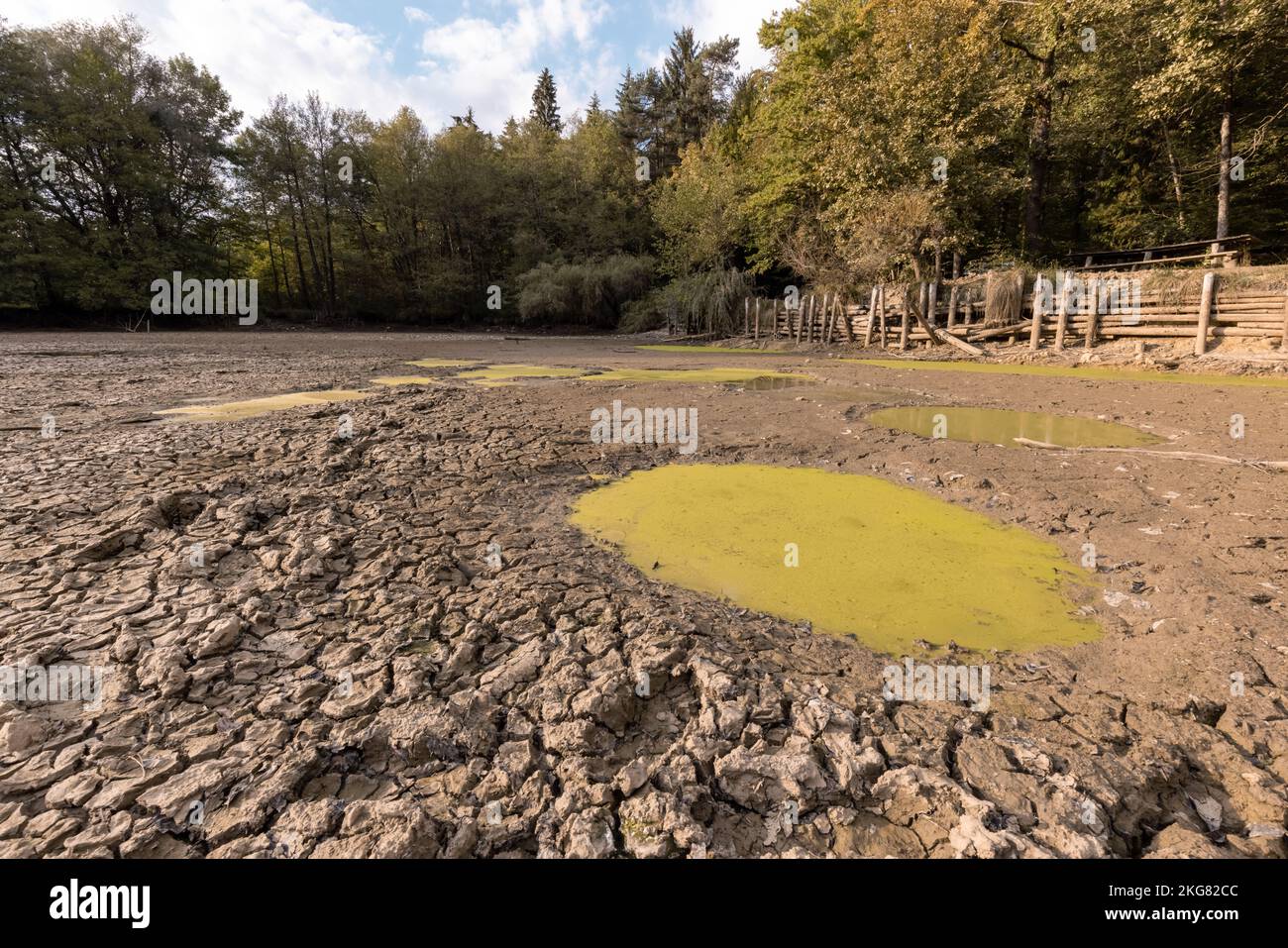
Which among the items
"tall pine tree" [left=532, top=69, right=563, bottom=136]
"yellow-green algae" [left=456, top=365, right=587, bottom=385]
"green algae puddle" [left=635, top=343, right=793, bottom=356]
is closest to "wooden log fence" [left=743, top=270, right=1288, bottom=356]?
"green algae puddle" [left=635, top=343, right=793, bottom=356]

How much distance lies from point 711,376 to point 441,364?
6.50 meters

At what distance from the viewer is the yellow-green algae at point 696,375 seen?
1084 cm

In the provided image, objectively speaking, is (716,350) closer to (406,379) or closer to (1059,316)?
(1059,316)

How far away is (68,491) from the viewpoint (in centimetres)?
374

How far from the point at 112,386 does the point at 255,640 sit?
9229mm

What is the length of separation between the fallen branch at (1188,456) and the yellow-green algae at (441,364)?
11034 millimetres

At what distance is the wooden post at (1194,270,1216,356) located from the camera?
1055 centimetres

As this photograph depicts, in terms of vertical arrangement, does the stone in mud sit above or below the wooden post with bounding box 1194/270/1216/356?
below

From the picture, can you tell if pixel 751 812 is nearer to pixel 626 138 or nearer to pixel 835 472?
pixel 835 472

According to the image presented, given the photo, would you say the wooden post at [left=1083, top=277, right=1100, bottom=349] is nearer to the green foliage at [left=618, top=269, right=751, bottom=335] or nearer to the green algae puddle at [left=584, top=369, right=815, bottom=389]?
the green algae puddle at [left=584, top=369, right=815, bottom=389]

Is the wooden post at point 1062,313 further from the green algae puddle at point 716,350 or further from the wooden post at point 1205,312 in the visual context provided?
the green algae puddle at point 716,350

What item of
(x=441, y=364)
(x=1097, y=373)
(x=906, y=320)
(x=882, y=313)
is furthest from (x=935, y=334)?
(x=441, y=364)

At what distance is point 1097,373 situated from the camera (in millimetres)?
10680

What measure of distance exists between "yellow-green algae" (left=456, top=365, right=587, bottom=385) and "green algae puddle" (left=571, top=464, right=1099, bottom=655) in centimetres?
677
